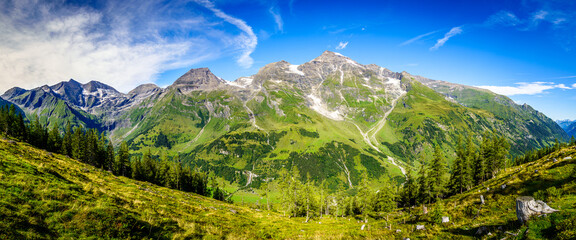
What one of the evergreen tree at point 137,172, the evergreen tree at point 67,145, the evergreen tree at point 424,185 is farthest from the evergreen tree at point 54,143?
the evergreen tree at point 424,185

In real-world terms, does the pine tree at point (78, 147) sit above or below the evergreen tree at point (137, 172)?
above

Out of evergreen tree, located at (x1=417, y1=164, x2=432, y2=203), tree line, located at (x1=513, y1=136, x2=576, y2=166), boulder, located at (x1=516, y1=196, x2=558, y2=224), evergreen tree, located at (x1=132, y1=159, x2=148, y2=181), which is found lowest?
evergreen tree, located at (x1=132, y1=159, x2=148, y2=181)

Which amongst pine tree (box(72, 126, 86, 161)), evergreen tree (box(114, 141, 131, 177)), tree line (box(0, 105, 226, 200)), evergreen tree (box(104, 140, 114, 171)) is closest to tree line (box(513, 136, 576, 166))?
tree line (box(0, 105, 226, 200))

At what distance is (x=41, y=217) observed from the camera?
9.95 m

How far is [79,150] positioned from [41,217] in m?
99.5

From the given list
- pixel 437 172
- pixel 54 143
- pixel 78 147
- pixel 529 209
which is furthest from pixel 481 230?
pixel 54 143

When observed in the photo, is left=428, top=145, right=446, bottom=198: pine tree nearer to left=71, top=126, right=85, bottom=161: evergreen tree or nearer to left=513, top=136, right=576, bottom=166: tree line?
left=513, top=136, right=576, bottom=166: tree line

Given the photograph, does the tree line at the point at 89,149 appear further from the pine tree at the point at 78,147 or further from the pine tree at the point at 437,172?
the pine tree at the point at 437,172

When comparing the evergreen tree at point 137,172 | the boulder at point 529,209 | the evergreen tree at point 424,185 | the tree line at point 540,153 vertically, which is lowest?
the evergreen tree at point 137,172

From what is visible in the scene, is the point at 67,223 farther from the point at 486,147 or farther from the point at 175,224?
the point at 486,147

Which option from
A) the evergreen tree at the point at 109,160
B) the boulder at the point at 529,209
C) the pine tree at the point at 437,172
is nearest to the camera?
the boulder at the point at 529,209

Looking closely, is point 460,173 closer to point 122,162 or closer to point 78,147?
Result: point 122,162

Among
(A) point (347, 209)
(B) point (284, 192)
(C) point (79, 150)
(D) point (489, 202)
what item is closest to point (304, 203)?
(B) point (284, 192)

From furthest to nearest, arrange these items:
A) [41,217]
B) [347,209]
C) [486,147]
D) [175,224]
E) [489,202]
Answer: [347,209]
[486,147]
[489,202]
[175,224]
[41,217]
